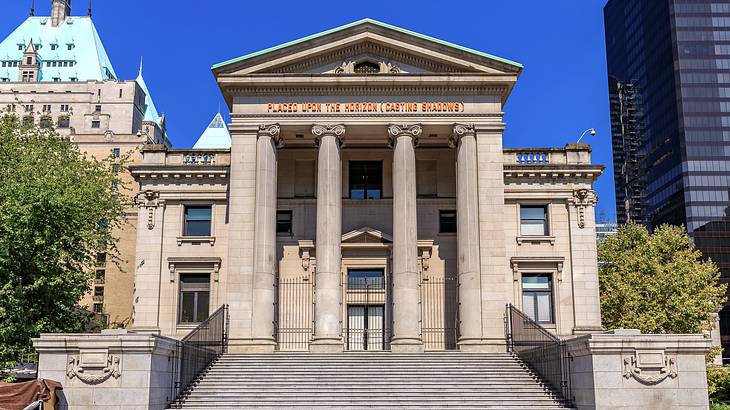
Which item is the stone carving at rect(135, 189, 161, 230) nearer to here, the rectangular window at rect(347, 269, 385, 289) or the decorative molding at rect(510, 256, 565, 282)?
the rectangular window at rect(347, 269, 385, 289)

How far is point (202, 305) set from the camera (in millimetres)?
37062

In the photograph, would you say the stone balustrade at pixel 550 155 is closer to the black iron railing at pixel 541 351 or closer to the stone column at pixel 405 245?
the stone column at pixel 405 245

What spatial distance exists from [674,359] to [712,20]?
107m

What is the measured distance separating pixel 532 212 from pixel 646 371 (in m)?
15.5

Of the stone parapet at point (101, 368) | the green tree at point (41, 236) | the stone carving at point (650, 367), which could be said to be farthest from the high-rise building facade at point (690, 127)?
the stone parapet at point (101, 368)

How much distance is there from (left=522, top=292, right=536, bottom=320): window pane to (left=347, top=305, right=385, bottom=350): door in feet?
21.3

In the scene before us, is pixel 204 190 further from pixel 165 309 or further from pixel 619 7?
pixel 619 7

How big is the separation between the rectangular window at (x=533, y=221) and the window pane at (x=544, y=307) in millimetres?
2953

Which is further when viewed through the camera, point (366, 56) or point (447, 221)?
point (447, 221)

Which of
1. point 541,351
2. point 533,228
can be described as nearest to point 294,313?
point 533,228

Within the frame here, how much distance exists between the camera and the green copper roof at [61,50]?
136750mm

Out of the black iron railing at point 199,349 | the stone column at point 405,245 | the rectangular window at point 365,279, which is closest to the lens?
the black iron railing at point 199,349

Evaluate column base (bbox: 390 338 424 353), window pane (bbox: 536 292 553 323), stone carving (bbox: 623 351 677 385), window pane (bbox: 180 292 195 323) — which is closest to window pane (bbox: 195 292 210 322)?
window pane (bbox: 180 292 195 323)

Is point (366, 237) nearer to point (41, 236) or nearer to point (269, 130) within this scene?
point (269, 130)
